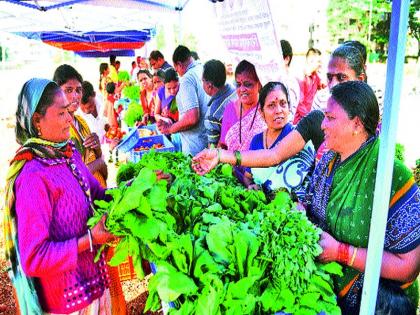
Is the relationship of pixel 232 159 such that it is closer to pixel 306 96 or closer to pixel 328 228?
pixel 328 228

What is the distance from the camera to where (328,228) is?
1.80 meters

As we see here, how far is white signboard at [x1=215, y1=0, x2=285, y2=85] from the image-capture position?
2373mm

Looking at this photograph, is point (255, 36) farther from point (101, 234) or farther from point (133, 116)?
point (133, 116)

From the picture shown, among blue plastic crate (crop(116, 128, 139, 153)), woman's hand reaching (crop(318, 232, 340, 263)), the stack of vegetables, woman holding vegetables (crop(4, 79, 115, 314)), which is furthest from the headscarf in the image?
blue plastic crate (crop(116, 128, 139, 153))

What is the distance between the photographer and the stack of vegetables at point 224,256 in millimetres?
1403

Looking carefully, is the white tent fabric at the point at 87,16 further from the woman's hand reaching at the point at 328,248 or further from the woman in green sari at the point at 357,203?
the woman's hand reaching at the point at 328,248

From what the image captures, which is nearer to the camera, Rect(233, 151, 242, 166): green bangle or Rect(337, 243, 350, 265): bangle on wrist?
Rect(337, 243, 350, 265): bangle on wrist

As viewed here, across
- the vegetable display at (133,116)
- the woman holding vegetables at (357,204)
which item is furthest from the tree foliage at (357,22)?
the woman holding vegetables at (357,204)

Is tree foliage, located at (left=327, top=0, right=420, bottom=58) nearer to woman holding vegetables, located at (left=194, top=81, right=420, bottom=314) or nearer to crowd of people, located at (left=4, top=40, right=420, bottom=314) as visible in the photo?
crowd of people, located at (left=4, top=40, right=420, bottom=314)

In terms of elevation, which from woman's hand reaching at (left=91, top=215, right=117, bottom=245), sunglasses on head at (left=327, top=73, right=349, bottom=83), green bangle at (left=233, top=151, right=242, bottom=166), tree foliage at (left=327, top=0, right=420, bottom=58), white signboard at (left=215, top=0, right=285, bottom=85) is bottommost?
woman's hand reaching at (left=91, top=215, right=117, bottom=245)

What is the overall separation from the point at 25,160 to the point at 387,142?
156cm

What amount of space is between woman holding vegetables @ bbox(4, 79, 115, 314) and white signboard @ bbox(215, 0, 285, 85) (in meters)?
1.20

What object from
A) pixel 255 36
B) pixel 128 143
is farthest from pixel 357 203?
pixel 128 143

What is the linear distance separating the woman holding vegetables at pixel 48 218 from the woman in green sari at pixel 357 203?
102cm
